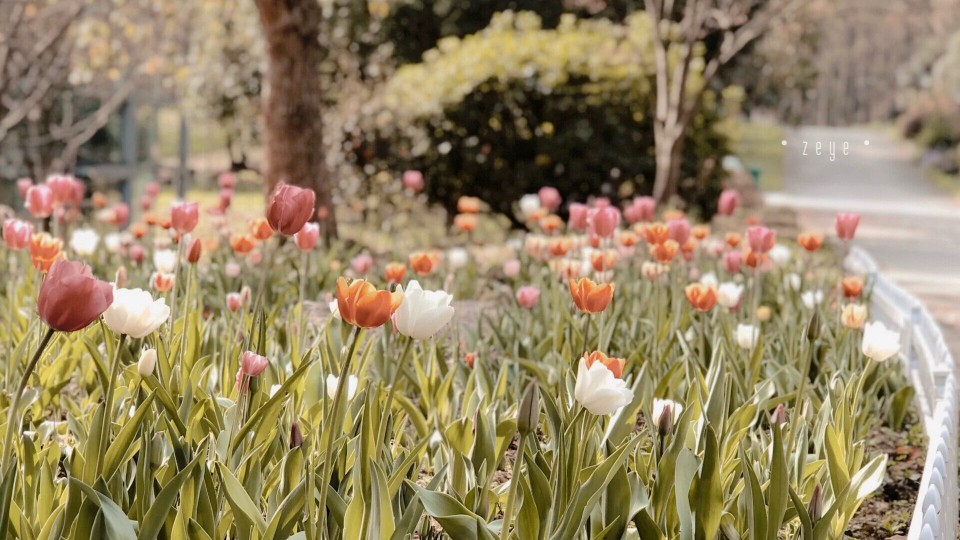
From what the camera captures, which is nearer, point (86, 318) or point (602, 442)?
point (86, 318)

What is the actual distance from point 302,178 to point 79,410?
16.3 feet

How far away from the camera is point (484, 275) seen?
6.91 meters

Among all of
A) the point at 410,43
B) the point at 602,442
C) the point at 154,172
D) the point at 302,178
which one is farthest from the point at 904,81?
the point at 602,442

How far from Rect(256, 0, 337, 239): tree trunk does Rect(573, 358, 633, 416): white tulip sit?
585 cm

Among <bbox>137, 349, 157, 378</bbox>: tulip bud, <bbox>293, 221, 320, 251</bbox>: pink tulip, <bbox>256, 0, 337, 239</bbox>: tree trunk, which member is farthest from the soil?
<bbox>256, 0, 337, 239</bbox>: tree trunk

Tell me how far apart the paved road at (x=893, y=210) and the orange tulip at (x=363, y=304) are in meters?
6.03

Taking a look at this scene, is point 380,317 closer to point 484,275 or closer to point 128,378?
point 128,378

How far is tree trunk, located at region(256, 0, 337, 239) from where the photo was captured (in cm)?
762

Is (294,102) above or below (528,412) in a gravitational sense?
above

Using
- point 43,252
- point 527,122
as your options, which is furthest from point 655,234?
point 527,122

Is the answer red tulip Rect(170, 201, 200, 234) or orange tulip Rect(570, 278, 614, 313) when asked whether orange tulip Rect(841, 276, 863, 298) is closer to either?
orange tulip Rect(570, 278, 614, 313)

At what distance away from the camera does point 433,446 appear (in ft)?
10.0

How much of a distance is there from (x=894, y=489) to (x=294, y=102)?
5388 mm

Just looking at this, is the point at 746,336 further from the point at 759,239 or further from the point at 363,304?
the point at 363,304
